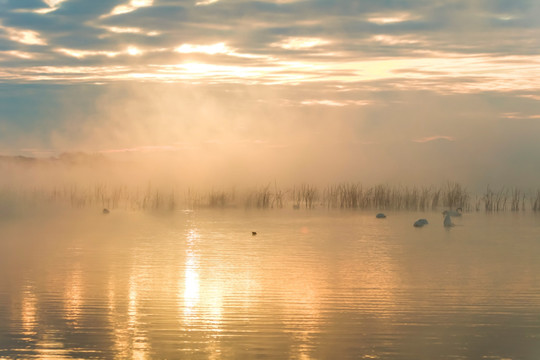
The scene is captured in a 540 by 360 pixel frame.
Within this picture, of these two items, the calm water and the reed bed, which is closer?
the calm water

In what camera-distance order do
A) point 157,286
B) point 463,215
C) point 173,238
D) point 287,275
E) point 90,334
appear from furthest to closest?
point 463,215 < point 173,238 < point 287,275 < point 157,286 < point 90,334

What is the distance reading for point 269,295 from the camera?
324 inches

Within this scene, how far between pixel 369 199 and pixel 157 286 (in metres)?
18.8

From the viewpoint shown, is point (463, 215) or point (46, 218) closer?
point (46, 218)

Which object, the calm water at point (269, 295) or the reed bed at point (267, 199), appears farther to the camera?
the reed bed at point (267, 199)

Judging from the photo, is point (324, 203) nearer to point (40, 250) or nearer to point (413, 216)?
point (413, 216)

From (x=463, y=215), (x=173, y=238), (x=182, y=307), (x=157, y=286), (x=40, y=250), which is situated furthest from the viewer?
(x=463, y=215)

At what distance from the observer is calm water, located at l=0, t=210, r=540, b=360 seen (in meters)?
5.94

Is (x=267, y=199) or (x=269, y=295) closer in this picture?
(x=269, y=295)

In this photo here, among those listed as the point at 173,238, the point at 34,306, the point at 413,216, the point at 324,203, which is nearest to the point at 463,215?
the point at 413,216

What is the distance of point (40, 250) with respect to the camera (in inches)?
508

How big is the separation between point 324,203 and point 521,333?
22.4 meters

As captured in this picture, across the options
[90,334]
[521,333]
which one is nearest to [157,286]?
[90,334]

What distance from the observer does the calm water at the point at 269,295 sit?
5938 millimetres
